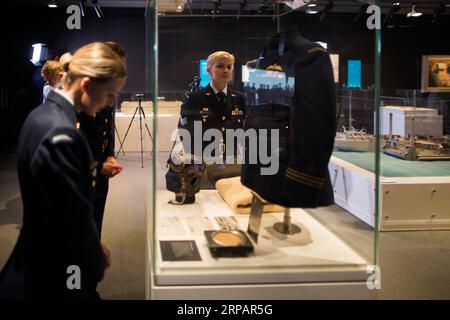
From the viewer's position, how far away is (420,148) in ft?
19.9

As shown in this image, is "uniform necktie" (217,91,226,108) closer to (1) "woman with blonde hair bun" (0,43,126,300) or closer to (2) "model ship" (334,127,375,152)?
(2) "model ship" (334,127,375,152)

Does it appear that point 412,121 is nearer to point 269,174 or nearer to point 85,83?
point 269,174

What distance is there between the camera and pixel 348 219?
2.22 metres

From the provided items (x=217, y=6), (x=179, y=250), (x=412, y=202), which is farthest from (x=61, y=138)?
(x=412, y=202)

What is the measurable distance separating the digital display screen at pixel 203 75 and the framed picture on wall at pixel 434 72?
35.1 feet

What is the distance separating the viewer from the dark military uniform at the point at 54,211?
1430 mm

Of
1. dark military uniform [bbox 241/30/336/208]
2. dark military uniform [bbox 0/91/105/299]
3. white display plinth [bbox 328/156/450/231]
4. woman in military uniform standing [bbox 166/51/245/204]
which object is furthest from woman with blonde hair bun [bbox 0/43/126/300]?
white display plinth [bbox 328/156/450/231]

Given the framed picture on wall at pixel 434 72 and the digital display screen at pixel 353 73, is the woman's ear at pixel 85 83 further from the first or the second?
the framed picture on wall at pixel 434 72

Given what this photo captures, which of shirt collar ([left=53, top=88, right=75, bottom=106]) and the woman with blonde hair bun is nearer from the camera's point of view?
the woman with blonde hair bun

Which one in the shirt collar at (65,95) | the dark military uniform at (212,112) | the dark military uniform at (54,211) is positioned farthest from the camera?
the dark military uniform at (212,112)

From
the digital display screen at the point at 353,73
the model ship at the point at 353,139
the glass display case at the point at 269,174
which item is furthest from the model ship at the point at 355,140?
the digital display screen at the point at 353,73

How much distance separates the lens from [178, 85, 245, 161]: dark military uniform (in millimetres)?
2678

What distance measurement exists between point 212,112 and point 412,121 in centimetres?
385
